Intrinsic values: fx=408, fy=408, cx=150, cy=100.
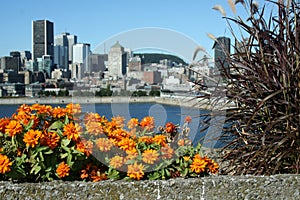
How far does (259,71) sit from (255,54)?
30 cm

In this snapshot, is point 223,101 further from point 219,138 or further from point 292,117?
point 292,117

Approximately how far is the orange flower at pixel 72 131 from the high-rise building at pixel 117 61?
226 centimetres

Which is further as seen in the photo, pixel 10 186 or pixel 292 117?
pixel 292 117

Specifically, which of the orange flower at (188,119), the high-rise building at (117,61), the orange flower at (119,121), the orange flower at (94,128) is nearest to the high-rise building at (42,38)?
the high-rise building at (117,61)

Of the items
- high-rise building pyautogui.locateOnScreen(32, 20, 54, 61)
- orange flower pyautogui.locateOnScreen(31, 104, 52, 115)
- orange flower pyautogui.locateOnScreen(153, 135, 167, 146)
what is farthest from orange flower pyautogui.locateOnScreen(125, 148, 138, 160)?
high-rise building pyautogui.locateOnScreen(32, 20, 54, 61)

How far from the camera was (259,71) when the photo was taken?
12.7 ft

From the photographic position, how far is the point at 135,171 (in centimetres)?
309

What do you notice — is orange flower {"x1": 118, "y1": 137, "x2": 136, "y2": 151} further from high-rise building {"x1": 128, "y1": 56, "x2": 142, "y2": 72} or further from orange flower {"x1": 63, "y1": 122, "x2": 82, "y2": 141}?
high-rise building {"x1": 128, "y1": 56, "x2": 142, "y2": 72}

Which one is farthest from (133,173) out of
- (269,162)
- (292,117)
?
(292,117)

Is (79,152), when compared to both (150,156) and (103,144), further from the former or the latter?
(150,156)

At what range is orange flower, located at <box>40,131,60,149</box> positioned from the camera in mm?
3100

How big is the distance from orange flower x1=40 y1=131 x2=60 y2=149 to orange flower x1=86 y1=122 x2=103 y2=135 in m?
0.26

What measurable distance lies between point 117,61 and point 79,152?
301 centimetres

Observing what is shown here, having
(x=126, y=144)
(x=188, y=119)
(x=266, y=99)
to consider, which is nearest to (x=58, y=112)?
(x=126, y=144)
